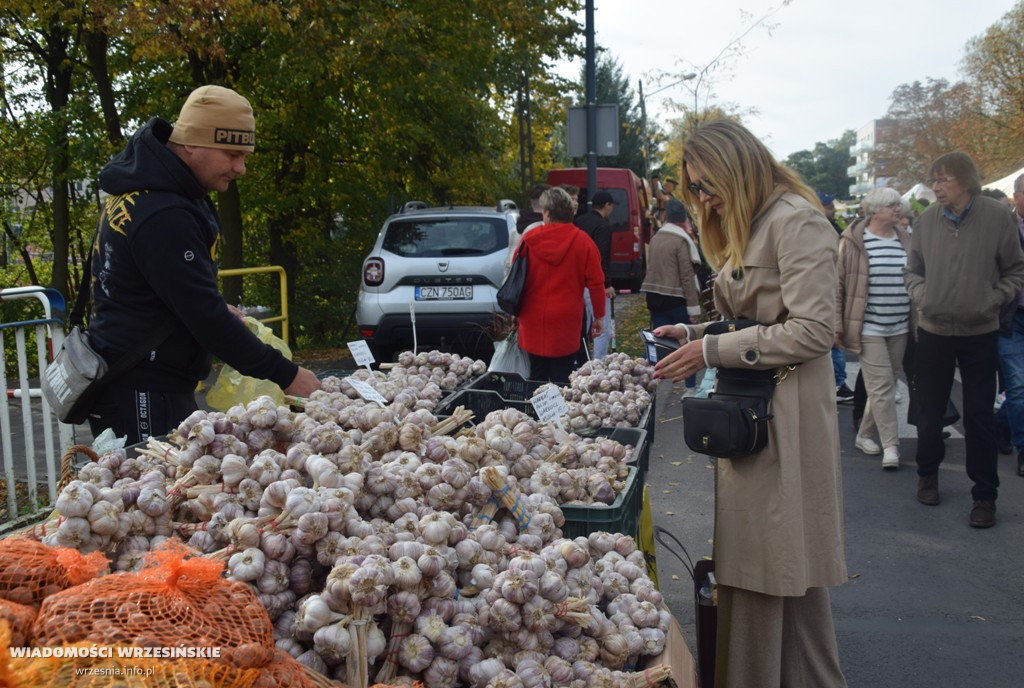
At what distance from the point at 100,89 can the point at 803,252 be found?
12079 mm

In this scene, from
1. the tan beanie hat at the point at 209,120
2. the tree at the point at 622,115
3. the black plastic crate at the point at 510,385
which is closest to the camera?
the tan beanie hat at the point at 209,120

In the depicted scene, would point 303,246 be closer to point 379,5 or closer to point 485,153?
point 485,153

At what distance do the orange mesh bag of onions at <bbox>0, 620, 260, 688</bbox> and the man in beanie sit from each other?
174 centimetres

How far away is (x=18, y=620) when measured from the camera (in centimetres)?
161

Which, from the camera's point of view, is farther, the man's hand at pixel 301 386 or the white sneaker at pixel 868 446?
the white sneaker at pixel 868 446

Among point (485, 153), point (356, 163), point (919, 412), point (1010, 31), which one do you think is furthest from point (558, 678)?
point (1010, 31)

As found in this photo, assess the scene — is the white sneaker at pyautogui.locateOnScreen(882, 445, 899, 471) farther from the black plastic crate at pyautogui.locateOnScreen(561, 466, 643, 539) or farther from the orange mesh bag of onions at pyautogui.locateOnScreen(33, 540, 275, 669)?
the orange mesh bag of onions at pyautogui.locateOnScreen(33, 540, 275, 669)

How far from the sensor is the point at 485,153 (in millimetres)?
17453

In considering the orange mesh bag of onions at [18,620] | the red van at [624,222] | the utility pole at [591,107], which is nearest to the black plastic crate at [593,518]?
the orange mesh bag of onions at [18,620]

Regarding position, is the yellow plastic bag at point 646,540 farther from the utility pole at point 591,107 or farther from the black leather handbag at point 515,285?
the utility pole at point 591,107

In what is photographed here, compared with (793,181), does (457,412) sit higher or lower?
lower

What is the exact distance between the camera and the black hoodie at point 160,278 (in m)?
3.07

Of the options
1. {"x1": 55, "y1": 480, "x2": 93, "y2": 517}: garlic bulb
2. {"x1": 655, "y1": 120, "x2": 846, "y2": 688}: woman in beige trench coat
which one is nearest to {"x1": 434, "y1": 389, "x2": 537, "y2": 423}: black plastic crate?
{"x1": 655, "y1": 120, "x2": 846, "y2": 688}: woman in beige trench coat

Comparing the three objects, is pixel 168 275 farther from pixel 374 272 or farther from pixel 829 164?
pixel 829 164
